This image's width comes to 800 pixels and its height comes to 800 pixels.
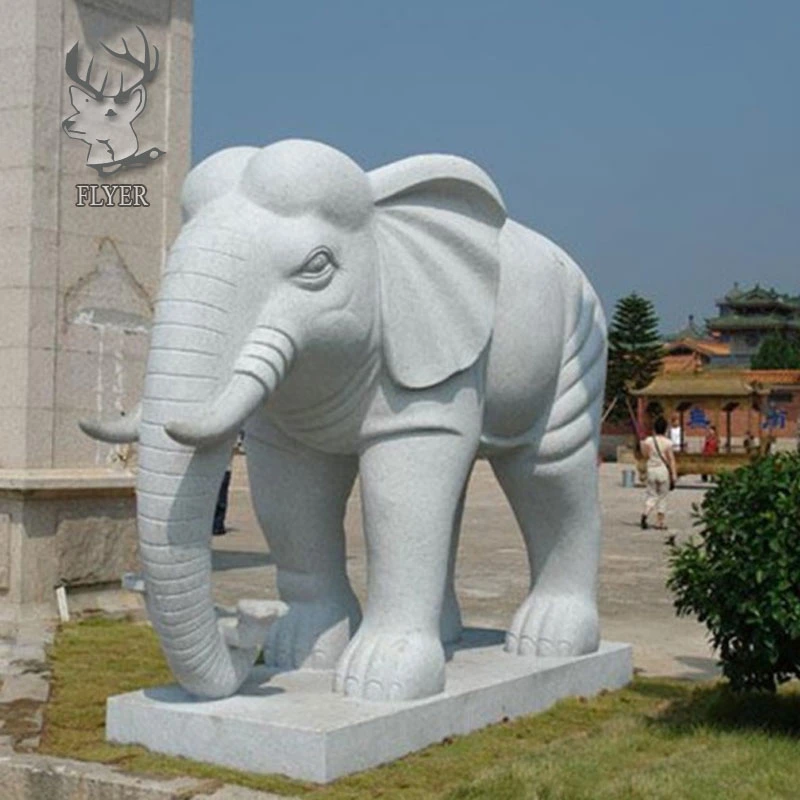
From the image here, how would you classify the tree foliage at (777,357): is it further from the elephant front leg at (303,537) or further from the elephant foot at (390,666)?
the elephant foot at (390,666)

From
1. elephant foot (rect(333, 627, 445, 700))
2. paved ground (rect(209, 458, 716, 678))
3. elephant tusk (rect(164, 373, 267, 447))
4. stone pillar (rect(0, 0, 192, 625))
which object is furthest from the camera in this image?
stone pillar (rect(0, 0, 192, 625))

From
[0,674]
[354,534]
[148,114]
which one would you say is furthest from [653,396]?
[0,674]

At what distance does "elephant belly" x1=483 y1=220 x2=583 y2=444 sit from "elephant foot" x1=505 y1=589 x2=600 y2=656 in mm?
750

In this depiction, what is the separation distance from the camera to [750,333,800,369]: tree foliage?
68.7 m

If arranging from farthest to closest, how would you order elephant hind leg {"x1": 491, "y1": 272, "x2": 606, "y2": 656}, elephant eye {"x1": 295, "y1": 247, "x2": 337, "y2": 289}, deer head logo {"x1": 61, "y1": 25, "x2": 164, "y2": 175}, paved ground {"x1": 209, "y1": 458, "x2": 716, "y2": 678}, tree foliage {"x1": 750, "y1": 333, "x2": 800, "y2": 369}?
tree foliage {"x1": 750, "y1": 333, "x2": 800, "y2": 369}
deer head logo {"x1": 61, "y1": 25, "x2": 164, "y2": 175}
paved ground {"x1": 209, "y1": 458, "x2": 716, "y2": 678}
elephant hind leg {"x1": 491, "y1": 272, "x2": 606, "y2": 656}
elephant eye {"x1": 295, "y1": 247, "x2": 337, "y2": 289}

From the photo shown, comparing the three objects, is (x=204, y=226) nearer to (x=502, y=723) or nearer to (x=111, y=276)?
(x=502, y=723)

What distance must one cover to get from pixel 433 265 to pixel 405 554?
39.7 inches

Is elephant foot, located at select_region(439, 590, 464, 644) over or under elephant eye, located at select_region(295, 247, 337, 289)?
under

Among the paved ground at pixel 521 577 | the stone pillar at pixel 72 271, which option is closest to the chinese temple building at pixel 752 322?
the paved ground at pixel 521 577

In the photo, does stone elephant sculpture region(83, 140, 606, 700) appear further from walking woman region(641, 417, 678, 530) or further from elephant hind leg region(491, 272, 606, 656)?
walking woman region(641, 417, 678, 530)

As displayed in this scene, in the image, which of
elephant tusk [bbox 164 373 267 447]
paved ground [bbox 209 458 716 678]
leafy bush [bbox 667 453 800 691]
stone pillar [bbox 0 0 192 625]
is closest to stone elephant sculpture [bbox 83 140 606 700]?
elephant tusk [bbox 164 373 267 447]

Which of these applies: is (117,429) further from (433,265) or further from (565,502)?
(565,502)

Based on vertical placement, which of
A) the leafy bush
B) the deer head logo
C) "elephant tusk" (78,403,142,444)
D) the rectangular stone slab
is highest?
the deer head logo

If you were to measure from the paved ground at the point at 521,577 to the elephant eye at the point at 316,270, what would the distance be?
3.18 m
